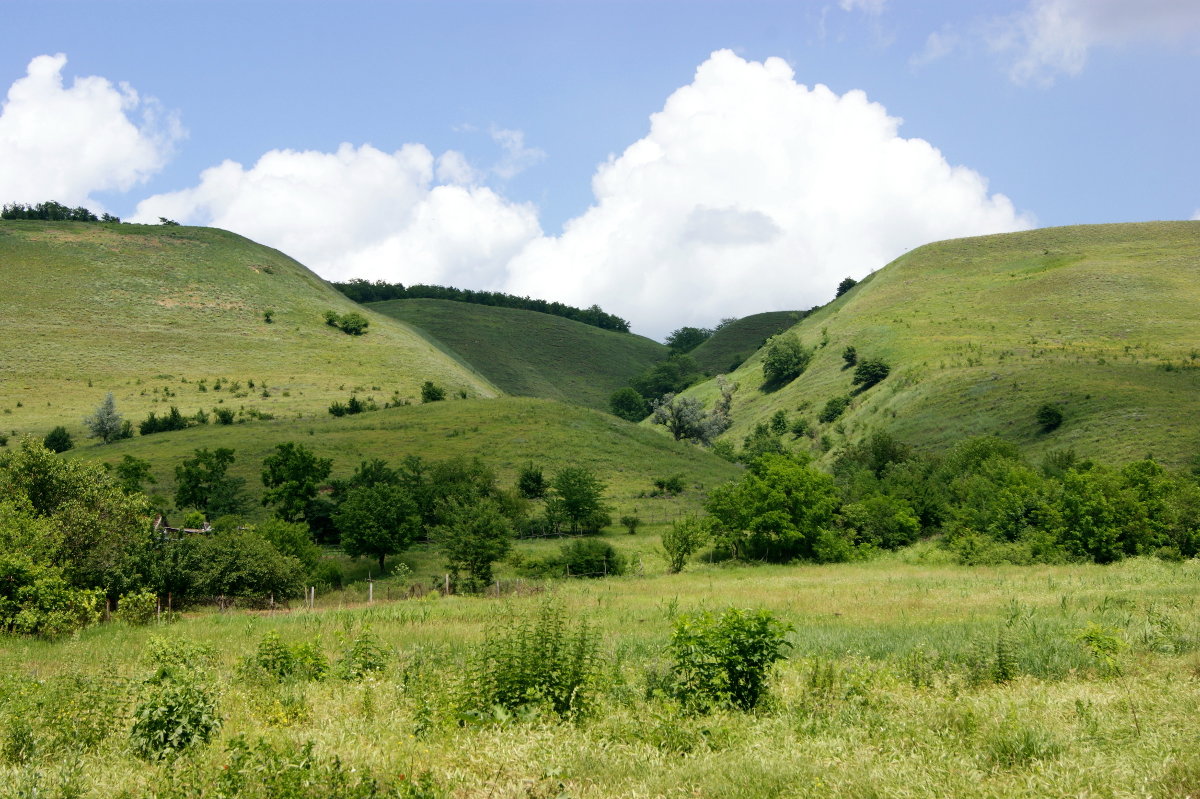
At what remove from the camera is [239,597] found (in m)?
31.1

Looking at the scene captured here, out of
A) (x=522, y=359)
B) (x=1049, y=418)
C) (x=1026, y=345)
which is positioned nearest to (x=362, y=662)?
(x=1049, y=418)

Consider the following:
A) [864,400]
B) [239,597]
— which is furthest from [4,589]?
[864,400]

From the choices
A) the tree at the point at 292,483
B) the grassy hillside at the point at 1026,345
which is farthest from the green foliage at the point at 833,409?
the tree at the point at 292,483

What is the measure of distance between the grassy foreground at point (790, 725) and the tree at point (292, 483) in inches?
1455

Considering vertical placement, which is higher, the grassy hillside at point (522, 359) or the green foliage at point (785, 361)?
the grassy hillside at point (522, 359)

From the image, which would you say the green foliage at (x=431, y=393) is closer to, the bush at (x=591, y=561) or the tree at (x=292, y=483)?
the tree at (x=292, y=483)

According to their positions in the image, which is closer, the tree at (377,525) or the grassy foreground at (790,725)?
the grassy foreground at (790,725)

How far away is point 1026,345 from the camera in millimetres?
90562

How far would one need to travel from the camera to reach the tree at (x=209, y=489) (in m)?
56.3

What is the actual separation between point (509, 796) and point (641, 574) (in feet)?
118

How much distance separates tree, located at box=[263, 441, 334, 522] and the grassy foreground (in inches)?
1455

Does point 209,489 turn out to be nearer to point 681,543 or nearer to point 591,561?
point 591,561

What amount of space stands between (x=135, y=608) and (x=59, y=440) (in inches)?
2452

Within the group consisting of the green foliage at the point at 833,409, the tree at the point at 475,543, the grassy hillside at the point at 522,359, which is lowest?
the tree at the point at 475,543
